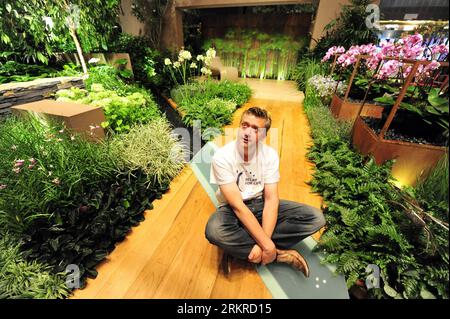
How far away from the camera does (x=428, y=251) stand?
3.59 feet

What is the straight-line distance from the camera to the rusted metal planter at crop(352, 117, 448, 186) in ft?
5.52

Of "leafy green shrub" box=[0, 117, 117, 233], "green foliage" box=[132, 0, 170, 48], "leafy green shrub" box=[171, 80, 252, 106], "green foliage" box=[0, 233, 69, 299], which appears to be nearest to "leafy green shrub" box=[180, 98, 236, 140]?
"leafy green shrub" box=[171, 80, 252, 106]

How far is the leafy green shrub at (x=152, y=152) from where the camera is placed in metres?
2.03

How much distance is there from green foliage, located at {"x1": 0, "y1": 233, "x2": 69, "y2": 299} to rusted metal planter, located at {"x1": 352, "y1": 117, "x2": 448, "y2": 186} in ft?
8.92

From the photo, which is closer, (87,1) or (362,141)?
(362,141)

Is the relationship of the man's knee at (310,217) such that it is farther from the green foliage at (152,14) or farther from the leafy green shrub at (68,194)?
the green foliage at (152,14)

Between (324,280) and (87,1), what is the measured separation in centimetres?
481

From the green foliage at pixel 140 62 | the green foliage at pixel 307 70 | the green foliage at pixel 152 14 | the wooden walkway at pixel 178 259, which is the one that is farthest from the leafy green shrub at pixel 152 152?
the green foliage at pixel 152 14

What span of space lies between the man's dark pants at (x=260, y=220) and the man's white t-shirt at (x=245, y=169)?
0.41ft

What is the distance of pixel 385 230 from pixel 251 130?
1040mm

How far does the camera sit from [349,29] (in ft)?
14.8

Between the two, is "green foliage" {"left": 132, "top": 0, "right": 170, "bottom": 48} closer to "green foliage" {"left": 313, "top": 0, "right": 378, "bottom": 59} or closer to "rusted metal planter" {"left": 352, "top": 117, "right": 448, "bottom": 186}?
"green foliage" {"left": 313, "top": 0, "right": 378, "bottom": 59}
